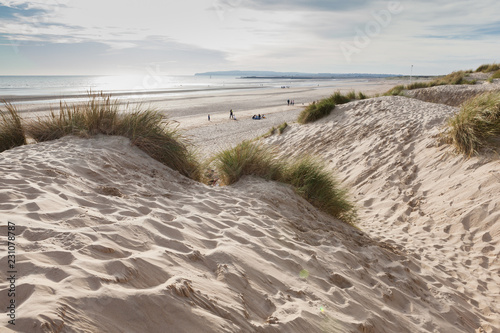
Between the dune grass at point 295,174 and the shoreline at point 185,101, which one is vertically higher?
the shoreline at point 185,101

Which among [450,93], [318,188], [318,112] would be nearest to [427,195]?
[318,188]

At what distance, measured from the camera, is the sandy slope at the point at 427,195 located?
4.08 m

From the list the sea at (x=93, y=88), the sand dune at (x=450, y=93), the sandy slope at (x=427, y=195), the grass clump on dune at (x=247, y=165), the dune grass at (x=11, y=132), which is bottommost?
the sandy slope at (x=427, y=195)

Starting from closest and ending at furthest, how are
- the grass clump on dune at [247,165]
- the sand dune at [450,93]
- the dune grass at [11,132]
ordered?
the grass clump on dune at [247,165] < the dune grass at [11,132] < the sand dune at [450,93]

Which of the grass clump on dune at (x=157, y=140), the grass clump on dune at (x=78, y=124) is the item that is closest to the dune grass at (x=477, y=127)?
the grass clump on dune at (x=157, y=140)

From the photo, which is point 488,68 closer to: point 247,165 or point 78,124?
point 247,165

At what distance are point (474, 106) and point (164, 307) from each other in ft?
24.8

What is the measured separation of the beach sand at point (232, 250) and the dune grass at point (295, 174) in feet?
0.86

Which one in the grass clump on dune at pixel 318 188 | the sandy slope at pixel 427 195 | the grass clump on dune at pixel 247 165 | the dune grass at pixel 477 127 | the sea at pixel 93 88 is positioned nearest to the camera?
the sandy slope at pixel 427 195

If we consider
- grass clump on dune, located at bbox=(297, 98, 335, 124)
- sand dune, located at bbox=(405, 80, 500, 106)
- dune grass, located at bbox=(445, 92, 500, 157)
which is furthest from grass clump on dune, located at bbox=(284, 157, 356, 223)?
sand dune, located at bbox=(405, 80, 500, 106)

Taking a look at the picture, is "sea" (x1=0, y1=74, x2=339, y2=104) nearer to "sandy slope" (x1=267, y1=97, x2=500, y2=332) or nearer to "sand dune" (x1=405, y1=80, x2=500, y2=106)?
"sandy slope" (x1=267, y1=97, x2=500, y2=332)

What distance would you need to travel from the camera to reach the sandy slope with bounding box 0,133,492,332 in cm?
195

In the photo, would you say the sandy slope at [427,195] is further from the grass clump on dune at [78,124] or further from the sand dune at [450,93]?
the sand dune at [450,93]

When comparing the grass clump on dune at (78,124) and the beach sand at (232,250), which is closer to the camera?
the beach sand at (232,250)
